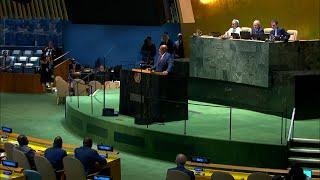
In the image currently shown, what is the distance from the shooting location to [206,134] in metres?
13.6

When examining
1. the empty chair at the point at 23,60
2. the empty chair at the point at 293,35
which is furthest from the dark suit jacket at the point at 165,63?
the empty chair at the point at 23,60

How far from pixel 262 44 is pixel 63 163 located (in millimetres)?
6918

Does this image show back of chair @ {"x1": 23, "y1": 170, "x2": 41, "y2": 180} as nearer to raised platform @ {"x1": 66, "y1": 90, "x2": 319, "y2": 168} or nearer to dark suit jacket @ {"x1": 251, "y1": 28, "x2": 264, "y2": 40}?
raised platform @ {"x1": 66, "y1": 90, "x2": 319, "y2": 168}

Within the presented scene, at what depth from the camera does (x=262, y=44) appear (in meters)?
15.4

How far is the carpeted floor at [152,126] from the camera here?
13.2 m

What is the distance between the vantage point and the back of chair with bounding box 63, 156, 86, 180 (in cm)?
979

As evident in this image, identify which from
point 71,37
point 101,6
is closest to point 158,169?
point 101,6

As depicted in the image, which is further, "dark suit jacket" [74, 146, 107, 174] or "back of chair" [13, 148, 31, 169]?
"back of chair" [13, 148, 31, 169]

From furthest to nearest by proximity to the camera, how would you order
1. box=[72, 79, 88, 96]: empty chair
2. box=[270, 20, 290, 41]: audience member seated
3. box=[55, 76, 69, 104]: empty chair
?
box=[72, 79, 88, 96]: empty chair, box=[55, 76, 69, 104]: empty chair, box=[270, 20, 290, 41]: audience member seated

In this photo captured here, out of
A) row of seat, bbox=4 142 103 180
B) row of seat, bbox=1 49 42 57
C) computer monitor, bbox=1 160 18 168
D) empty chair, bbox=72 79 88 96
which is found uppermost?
row of seat, bbox=1 49 42 57

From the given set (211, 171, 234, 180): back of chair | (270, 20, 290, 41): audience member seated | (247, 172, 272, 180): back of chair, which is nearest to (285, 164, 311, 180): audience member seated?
(247, 172, 272, 180): back of chair

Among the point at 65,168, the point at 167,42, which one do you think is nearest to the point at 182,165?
the point at 65,168

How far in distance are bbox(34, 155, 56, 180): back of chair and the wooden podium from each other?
4647 mm

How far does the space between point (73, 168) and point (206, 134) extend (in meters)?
4.31
